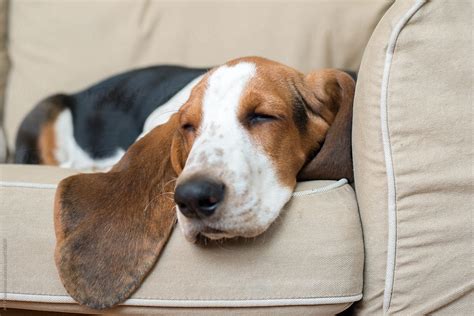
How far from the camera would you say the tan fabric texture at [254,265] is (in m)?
1.51

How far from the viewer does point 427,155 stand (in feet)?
4.86

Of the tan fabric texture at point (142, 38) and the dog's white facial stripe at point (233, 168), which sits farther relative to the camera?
the tan fabric texture at point (142, 38)

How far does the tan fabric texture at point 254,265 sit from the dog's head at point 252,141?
69mm

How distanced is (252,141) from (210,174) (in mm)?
216

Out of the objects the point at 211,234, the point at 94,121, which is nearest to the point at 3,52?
the point at 94,121

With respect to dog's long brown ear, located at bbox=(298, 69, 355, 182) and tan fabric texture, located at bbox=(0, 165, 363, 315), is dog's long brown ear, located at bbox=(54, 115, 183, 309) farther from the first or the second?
dog's long brown ear, located at bbox=(298, 69, 355, 182)

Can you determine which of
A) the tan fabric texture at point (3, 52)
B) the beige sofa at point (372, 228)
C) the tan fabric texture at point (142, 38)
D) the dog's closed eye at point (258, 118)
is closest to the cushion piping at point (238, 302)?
the beige sofa at point (372, 228)

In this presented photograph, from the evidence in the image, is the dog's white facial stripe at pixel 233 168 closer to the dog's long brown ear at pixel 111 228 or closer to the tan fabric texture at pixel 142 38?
the dog's long brown ear at pixel 111 228

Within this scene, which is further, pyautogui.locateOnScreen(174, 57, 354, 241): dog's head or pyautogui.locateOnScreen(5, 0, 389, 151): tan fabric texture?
pyautogui.locateOnScreen(5, 0, 389, 151): tan fabric texture

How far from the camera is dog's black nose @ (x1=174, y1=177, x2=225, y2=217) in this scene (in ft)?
4.42

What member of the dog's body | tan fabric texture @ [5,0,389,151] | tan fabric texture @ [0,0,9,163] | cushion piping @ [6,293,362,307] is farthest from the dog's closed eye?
tan fabric texture @ [0,0,9,163]

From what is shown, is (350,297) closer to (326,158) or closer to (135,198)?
(326,158)

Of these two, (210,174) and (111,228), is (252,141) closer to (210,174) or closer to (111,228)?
(210,174)

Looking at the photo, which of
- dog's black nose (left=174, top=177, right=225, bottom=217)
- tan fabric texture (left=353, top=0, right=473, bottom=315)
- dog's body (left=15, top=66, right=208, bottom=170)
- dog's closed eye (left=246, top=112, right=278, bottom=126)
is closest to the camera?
dog's black nose (left=174, top=177, right=225, bottom=217)
